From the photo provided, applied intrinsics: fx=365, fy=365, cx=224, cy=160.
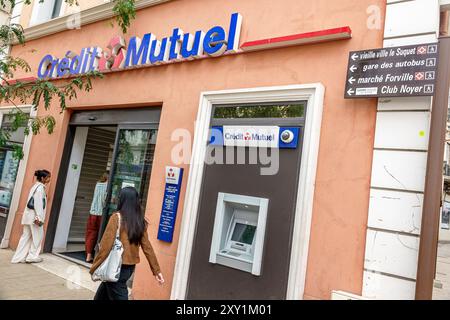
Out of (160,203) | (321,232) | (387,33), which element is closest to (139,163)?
(160,203)

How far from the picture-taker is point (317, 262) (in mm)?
3781

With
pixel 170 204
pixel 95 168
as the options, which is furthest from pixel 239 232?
pixel 95 168

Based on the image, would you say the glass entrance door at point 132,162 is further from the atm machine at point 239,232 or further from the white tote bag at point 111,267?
the white tote bag at point 111,267

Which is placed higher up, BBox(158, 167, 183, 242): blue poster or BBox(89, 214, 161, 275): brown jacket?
BBox(158, 167, 183, 242): blue poster

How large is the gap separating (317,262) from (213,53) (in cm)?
299

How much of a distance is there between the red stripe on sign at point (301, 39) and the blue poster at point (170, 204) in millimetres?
1893

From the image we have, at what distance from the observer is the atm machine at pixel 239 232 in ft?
13.3

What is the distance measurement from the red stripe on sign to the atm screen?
2.22 metres

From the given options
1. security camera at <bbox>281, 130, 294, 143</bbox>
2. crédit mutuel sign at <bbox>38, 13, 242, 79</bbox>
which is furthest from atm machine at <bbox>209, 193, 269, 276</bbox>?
crédit mutuel sign at <bbox>38, 13, 242, 79</bbox>

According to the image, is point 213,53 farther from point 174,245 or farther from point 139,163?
point 174,245

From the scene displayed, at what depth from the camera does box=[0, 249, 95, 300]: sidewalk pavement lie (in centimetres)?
482

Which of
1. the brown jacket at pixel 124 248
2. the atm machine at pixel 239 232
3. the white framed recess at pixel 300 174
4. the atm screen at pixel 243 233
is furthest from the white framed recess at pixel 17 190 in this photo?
the atm screen at pixel 243 233

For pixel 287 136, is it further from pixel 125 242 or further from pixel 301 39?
pixel 125 242

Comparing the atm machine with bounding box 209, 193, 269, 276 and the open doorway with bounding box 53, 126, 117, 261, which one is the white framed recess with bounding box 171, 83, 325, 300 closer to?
the atm machine with bounding box 209, 193, 269, 276
